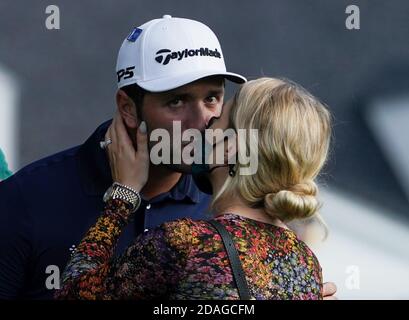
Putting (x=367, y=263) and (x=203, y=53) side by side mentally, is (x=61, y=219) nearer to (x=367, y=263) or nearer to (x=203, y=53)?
(x=203, y=53)

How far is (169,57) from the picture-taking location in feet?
8.05

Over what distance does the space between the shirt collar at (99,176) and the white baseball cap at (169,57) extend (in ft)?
0.62

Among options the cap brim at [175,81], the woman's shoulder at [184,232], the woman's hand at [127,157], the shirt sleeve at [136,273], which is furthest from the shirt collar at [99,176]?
the woman's shoulder at [184,232]

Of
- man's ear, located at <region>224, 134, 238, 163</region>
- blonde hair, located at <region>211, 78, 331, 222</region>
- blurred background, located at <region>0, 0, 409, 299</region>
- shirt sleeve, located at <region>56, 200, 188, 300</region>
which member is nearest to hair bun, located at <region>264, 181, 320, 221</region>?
blonde hair, located at <region>211, 78, 331, 222</region>

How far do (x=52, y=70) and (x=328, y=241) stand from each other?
114 centimetres

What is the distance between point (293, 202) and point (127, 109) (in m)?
0.84

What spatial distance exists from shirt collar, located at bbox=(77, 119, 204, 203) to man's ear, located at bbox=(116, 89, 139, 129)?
0.10 metres

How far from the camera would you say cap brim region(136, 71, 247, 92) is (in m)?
2.40

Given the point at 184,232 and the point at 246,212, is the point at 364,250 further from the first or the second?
the point at 184,232

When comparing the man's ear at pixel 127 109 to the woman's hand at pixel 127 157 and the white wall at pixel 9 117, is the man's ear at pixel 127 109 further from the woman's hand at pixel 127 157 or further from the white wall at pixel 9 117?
the white wall at pixel 9 117

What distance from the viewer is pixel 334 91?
337 centimetres

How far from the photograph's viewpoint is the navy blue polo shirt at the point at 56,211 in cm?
242
